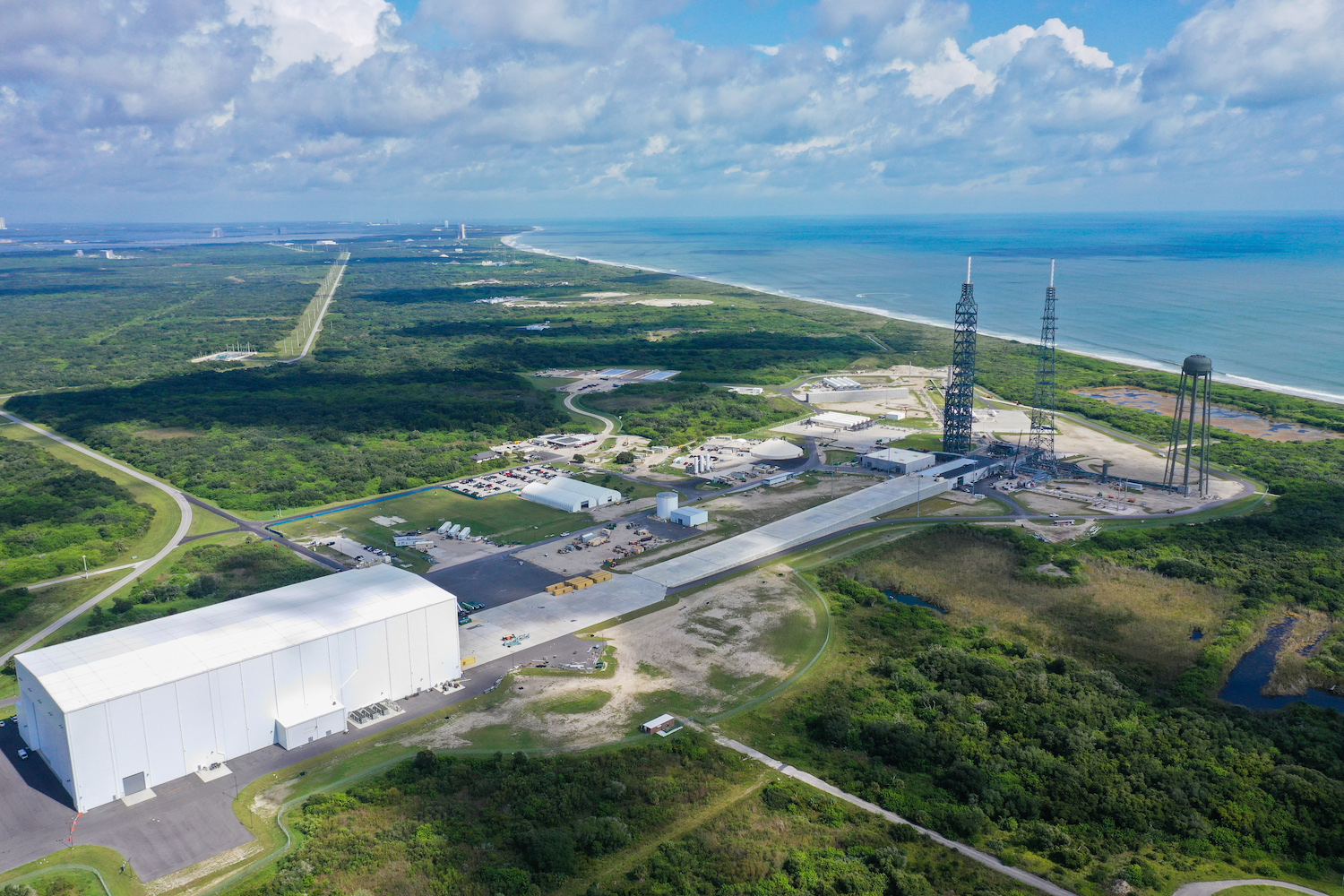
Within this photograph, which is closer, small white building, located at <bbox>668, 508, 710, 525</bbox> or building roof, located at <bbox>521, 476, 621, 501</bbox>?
small white building, located at <bbox>668, 508, 710, 525</bbox>

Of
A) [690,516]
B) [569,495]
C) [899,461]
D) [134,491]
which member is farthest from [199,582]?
[899,461]

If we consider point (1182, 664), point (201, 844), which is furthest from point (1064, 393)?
point (201, 844)

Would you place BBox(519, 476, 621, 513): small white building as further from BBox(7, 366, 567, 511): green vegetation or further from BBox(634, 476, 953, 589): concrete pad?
BBox(634, 476, 953, 589): concrete pad

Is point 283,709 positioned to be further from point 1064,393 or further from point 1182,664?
point 1064,393

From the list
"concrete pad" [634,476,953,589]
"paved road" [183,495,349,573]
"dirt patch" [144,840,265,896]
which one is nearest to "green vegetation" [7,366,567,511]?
"paved road" [183,495,349,573]

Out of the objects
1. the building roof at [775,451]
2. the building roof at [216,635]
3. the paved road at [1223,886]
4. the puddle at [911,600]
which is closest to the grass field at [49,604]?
the building roof at [216,635]

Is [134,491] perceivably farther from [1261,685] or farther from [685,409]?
[1261,685]
